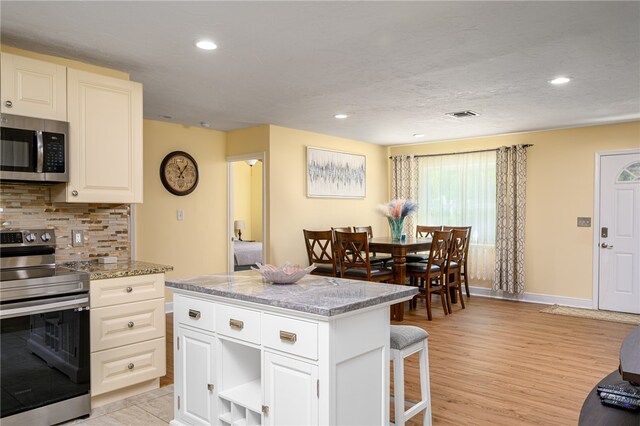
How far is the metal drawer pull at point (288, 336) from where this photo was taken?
194cm

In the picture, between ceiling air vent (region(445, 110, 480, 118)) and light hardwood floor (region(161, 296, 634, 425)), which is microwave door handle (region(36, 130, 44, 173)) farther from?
ceiling air vent (region(445, 110, 480, 118))

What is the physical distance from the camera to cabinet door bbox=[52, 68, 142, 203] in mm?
3064

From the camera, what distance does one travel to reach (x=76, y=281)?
109 inches

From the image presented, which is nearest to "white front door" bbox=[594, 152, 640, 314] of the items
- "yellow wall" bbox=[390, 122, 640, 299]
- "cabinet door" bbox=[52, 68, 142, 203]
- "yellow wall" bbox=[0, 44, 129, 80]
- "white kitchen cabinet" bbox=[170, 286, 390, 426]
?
"yellow wall" bbox=[390, 122, 640, 299]

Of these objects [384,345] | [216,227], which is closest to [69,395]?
[384,345]

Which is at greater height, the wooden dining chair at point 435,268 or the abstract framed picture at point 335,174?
the abstract framed picture at point 335,174

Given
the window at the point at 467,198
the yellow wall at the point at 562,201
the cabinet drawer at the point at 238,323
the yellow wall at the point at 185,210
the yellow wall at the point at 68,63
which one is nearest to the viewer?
the cabinet drawer at the point at 238,323

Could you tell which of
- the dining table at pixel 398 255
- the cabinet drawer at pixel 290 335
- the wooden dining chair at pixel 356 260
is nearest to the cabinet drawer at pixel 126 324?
the cabinet drawer at pixel 290 335

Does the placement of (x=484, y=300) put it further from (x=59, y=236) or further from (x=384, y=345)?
(x=59, y=236)

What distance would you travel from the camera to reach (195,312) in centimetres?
243

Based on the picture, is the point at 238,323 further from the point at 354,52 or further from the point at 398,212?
the point at 398,212

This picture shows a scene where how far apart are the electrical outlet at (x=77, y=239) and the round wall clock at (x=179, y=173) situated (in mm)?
2194

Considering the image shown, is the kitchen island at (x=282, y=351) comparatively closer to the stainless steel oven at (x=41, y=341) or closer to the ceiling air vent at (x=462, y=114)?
the stainless steel oven at (x=41, y=341)

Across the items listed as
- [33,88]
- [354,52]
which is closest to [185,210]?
[33,88]
